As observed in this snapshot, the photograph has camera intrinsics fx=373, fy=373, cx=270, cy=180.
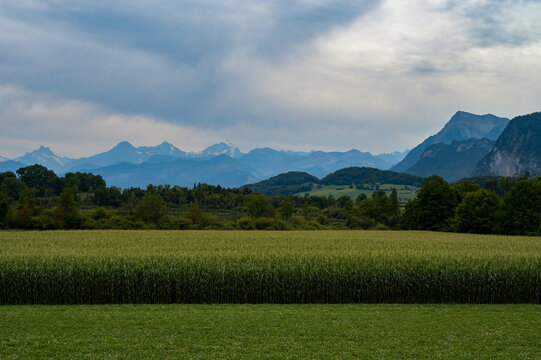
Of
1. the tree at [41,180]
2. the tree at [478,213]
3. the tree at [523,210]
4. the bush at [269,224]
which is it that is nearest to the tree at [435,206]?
the tree at [478,213]

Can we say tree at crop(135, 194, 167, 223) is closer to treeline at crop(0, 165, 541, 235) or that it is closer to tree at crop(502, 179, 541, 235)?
treeline at crop(0, 165, 541, 235)

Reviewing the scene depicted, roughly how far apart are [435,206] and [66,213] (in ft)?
201

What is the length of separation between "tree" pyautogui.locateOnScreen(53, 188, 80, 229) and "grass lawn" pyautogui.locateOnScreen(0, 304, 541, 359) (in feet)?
154

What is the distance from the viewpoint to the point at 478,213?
57594 millimetres

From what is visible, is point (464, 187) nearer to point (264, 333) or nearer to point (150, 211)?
point (150, 211)

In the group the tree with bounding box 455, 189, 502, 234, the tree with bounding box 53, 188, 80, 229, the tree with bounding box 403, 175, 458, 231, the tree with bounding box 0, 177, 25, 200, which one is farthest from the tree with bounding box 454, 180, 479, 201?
the tree with bounding box 0, 177, 25, 200

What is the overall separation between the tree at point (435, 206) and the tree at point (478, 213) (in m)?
4.96

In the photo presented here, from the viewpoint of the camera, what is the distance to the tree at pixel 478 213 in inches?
2260

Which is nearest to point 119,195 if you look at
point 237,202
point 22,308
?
point 237,202

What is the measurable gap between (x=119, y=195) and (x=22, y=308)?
329ft

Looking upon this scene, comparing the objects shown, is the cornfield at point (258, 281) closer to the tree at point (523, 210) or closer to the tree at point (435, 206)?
the tree at point (523, 210)

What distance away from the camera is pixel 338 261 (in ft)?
62.0

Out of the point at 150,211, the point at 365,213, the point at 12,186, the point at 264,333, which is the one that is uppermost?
the point at 12,186

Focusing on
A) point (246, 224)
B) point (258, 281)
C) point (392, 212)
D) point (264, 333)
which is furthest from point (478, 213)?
point (264, 333)
